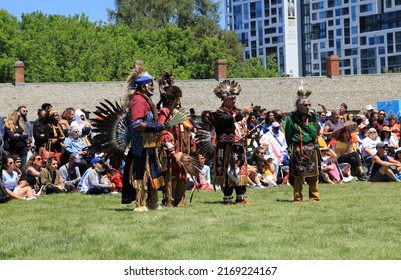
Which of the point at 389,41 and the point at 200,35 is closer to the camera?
the point at 200,35

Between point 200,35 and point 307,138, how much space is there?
7063 centimetres

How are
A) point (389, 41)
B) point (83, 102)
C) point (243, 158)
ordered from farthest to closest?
point (389, 41) → point (83, 102) → point (243, 158)

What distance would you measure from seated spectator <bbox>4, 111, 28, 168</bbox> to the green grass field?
10.2 feet

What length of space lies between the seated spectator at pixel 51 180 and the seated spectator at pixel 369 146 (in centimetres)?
675

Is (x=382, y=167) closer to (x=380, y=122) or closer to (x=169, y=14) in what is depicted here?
(x=380, y=122)

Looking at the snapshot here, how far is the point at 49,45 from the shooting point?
72375mm

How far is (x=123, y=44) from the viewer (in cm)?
7719

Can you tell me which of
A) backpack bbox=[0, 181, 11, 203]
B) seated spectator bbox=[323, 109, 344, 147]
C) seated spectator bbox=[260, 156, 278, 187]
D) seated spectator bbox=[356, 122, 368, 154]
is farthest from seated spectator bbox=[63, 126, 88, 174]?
seated spectator bbox=[356, 122, 368, 154]

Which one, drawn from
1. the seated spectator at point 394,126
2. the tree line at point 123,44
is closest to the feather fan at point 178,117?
the seated spectator at point 394,126

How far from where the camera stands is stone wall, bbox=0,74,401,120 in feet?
185

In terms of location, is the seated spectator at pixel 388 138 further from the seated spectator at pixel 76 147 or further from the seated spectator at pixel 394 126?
the seated spectator at pixel 76 147

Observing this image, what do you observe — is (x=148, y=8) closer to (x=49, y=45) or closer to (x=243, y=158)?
(x=49, y=45)

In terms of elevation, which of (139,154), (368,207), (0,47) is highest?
(0,47)
